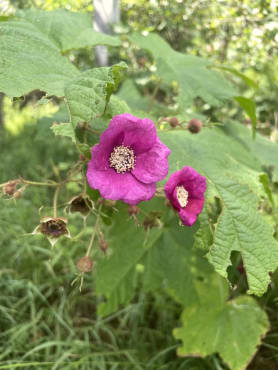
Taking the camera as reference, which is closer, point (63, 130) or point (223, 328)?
point (63, 130)

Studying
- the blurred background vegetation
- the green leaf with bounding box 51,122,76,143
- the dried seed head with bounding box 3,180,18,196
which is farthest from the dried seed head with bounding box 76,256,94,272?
the blurred background vegetation

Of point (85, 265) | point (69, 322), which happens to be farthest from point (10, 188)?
point (69, 322)

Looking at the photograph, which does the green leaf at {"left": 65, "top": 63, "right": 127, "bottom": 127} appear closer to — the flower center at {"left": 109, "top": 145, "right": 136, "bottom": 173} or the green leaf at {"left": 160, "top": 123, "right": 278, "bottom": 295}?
the flower center at {"left": 109, "top": 145, "right": 136, "bottom": 173}

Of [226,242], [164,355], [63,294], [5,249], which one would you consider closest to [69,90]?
[226,242]

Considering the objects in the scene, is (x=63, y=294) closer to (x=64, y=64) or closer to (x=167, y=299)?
(x=167, y=299)

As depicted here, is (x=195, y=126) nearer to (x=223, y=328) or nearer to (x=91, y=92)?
(x=91, y=92)

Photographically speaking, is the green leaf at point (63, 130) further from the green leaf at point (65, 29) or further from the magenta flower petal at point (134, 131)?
the green leaf at point (65, 29)
